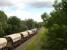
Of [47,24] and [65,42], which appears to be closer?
[65,42]

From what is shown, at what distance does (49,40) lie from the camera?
47.3ft

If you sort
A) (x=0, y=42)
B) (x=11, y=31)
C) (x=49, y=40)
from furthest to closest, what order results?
(x=11, y=31)
(x=0, y=42)
(x=49, y=40)

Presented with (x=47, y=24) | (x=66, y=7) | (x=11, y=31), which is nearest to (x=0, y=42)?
(x=47, y=24)

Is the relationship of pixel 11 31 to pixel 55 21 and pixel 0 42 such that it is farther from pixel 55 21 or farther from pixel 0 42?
pixel 55 21

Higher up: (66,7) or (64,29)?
(66,7)

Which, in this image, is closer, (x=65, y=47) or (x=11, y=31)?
(x=65, y=47)

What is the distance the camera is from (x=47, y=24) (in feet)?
53.7

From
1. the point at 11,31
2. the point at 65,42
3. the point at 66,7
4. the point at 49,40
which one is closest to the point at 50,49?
the point at 49,40

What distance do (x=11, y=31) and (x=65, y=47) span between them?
76.6m

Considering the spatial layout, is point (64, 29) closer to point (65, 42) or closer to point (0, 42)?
point (65, 42)

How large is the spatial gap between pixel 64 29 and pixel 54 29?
2.51 ft

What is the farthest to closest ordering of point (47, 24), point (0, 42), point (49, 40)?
point (0, 42) → point (47, 24) → point (49, 40)

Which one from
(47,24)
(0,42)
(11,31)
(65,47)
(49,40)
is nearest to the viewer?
(65,47)

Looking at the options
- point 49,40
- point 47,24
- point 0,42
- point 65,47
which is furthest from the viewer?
point 0,42
